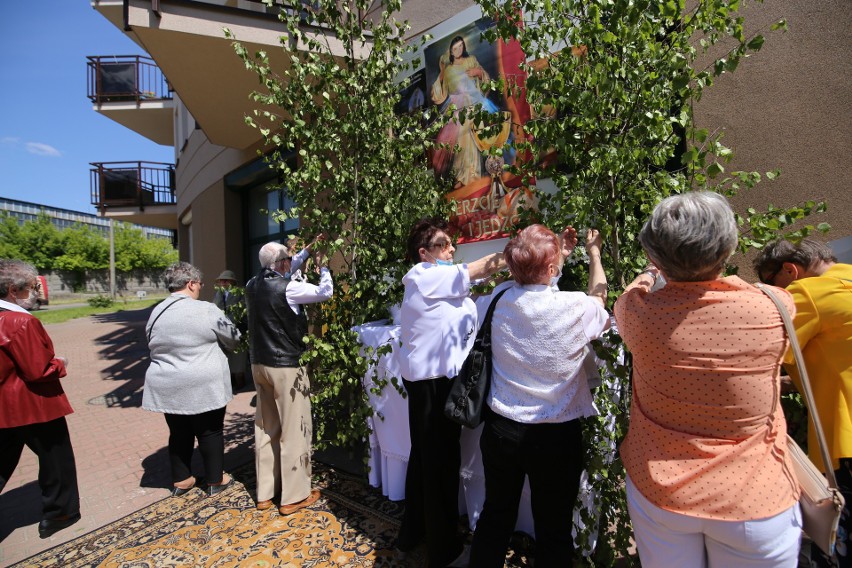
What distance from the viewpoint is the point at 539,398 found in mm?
1779

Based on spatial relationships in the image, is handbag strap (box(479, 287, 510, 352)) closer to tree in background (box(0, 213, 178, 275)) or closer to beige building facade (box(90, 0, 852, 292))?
beige building facade (box(90, 0, 852, 292))

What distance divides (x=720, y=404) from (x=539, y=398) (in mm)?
662

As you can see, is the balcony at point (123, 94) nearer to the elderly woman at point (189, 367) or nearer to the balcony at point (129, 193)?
the balcony at point (129, 193)

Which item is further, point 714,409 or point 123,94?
Answer: point 123,94

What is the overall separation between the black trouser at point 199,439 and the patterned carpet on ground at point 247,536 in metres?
0.23

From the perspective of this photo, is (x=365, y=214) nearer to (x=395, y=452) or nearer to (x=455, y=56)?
(x=395, y=452)

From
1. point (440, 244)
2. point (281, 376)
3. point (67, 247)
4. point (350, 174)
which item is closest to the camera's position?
point (440, 244)

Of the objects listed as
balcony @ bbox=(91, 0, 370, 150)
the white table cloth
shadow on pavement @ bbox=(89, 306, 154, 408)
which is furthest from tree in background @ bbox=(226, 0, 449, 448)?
shadow on pavement @ bbox=(89, 306, 154, 408)

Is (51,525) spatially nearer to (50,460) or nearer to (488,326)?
(50,460)

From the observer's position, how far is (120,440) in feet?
16.4

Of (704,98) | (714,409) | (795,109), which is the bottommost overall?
(714,409)

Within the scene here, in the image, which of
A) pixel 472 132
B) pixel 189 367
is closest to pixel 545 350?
pixel 189 367

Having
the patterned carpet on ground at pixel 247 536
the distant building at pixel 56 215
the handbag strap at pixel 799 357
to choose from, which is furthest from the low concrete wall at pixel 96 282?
the handbag strap at pixel 799 357

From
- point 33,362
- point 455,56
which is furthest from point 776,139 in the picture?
point 33,362
